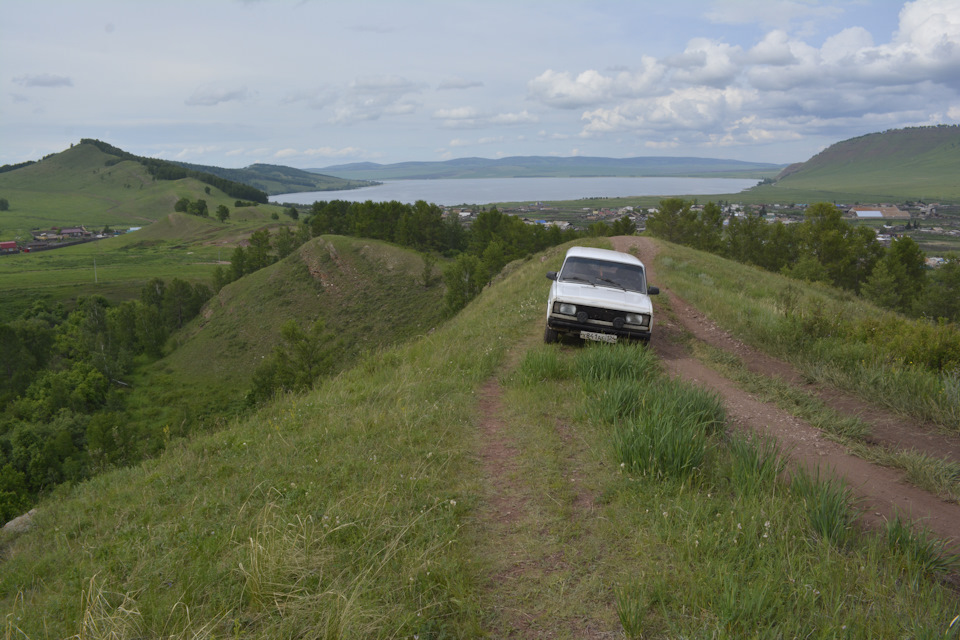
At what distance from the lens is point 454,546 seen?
419cm

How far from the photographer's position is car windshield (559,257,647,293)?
36.1ft

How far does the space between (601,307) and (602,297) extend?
0.39 metres

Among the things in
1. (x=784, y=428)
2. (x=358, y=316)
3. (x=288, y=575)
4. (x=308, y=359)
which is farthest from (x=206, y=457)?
(x=358, y=316)

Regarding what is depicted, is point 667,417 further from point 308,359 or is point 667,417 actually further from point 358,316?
point 358,316

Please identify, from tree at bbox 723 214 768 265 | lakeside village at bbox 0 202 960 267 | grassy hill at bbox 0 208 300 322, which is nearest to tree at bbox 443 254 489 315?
tree at bbox 723 214 768 265

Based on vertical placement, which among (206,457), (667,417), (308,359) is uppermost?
(667,417)

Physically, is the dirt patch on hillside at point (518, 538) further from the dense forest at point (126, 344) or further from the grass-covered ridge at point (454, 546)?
the dense forest at point (126, 344)

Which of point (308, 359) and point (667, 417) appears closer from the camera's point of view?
point (667, 417)

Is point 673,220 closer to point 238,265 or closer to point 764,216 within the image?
point 238,265

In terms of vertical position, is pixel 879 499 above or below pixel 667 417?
below

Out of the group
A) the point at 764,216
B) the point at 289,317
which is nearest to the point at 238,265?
the point at 289,317

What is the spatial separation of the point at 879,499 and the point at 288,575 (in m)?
5.52

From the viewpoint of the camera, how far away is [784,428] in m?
6.77

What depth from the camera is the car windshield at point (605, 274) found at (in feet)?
36.1
